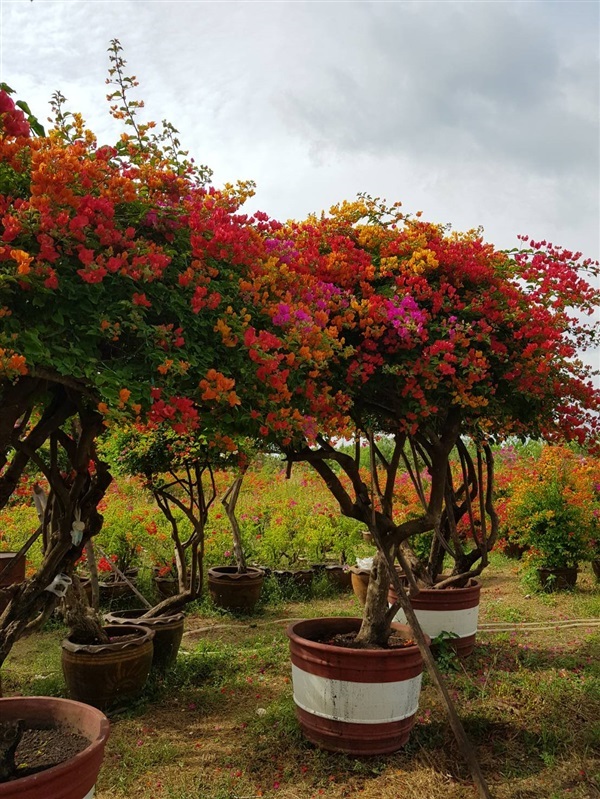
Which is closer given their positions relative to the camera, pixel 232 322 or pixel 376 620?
pixel 232 322

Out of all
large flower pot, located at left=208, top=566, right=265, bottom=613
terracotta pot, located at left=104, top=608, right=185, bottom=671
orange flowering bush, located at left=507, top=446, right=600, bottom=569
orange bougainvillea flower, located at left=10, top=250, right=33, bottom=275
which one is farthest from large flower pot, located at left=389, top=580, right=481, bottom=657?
orange bougainvillea flower, located at left=10, top=250, right=33, bottom=275

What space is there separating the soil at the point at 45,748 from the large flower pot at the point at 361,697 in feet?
4.55

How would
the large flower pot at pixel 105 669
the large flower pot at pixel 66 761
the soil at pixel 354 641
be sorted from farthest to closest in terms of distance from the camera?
the large flower pot at pixel 105 669, the soil at pixel 354 641, the large flower pot at pixel 66 761

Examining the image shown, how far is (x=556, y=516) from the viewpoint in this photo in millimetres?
7734

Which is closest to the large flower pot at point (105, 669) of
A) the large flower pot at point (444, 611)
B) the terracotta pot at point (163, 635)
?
the terracotta pot at point (163, 635)

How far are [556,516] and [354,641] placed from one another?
4784mm

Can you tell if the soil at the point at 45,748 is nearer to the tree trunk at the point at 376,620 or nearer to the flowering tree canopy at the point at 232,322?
the flowering tree canopy at the point at 232,322

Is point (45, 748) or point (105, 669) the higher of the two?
point (45, 748)

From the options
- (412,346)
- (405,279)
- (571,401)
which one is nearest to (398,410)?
(412,346)

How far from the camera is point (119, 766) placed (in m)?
3.35

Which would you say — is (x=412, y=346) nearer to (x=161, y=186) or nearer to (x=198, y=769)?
(x=161, y=186)

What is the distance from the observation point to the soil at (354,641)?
3757mm

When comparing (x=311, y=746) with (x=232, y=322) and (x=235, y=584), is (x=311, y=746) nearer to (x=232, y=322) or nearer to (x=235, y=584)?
(x=232, y=322)

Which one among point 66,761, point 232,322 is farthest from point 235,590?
point 232,322
